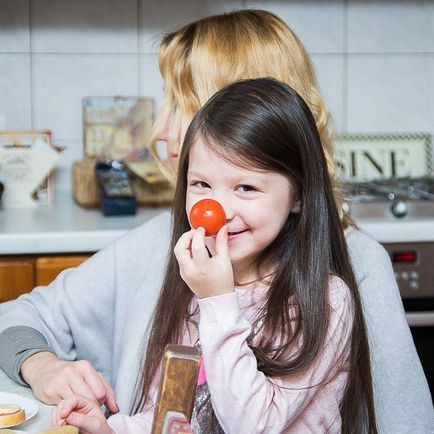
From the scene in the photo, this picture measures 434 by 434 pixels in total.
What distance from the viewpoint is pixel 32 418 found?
1.07 meters

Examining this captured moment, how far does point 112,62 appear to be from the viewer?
8.89 feet

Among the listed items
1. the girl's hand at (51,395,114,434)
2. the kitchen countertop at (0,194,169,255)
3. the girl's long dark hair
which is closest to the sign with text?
the kitchen countertop at (0,194,169,255)

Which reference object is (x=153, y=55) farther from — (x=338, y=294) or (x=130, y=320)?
(x=338, y=294)

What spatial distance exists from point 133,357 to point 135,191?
3.70 ft

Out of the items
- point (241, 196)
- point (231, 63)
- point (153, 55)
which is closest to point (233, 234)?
point (241, 196)

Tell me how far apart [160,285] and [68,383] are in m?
0.36

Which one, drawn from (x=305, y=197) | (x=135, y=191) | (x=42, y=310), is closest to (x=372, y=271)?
(x=305, y=197)

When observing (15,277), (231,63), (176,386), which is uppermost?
(231,63)

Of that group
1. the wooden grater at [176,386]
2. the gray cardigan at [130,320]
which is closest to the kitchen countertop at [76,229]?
the gray cardigan at [130,320]

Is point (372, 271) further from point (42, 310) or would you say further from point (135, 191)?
point (135, 191)

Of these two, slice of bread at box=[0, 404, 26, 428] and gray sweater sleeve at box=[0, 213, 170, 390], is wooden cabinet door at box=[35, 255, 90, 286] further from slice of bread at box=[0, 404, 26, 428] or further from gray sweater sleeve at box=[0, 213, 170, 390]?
slice of bread at box=[0, 404, 26, 428]

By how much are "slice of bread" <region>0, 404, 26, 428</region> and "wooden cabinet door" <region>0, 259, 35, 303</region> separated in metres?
1.11

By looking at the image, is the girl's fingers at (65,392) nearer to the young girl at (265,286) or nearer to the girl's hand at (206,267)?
the young girl at (265,286)

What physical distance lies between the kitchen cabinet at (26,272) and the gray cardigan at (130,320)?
0.61 m
